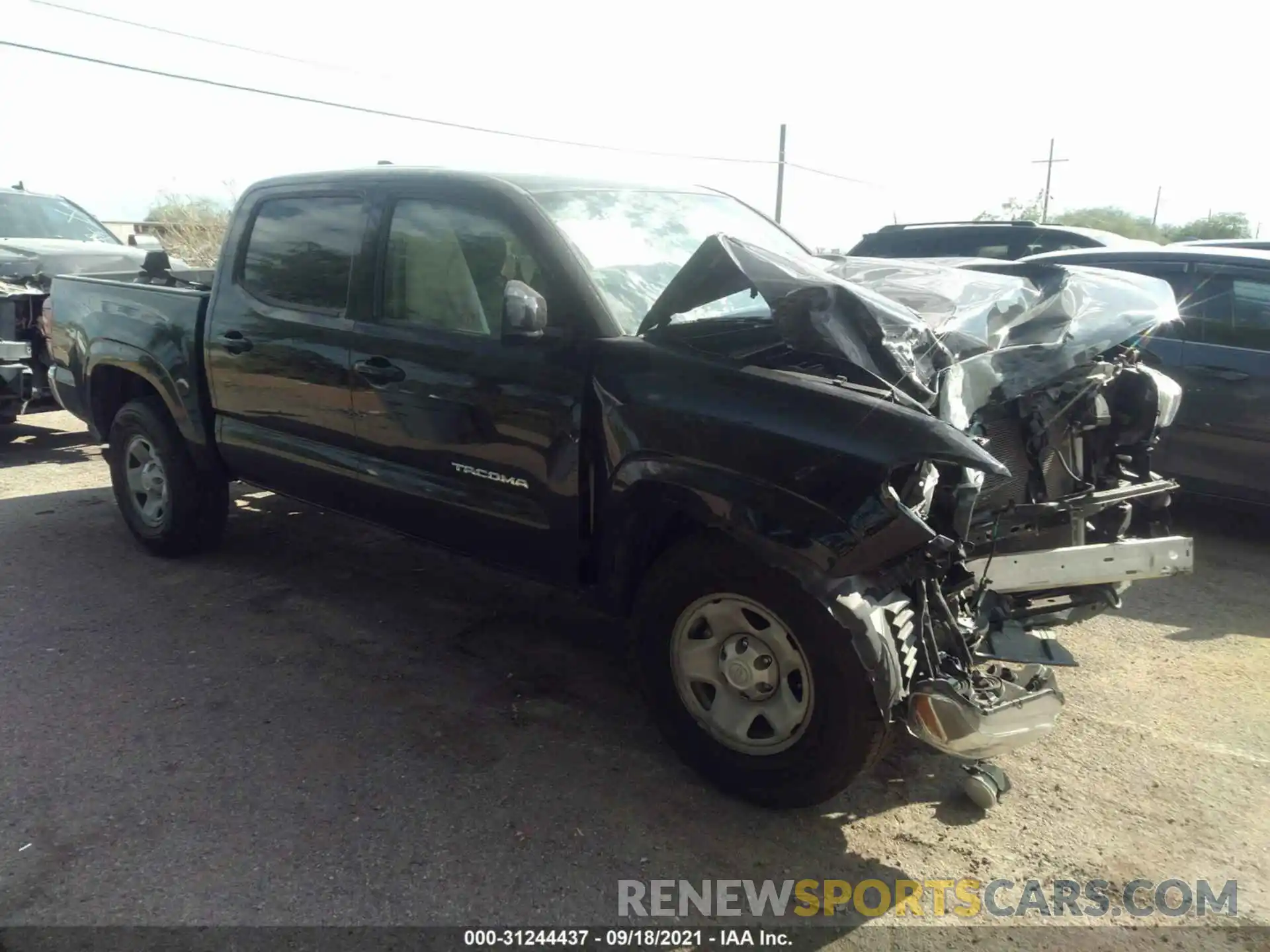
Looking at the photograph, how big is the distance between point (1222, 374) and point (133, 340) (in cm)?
603

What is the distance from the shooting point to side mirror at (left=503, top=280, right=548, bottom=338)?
329cm

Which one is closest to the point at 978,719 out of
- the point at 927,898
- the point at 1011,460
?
the point at 927,898

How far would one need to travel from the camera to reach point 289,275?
4.61 m

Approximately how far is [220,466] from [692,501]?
122 inches

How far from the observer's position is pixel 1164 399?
12.0ft

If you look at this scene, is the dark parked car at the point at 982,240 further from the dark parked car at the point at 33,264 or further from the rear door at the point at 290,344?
the dark parked car at the point at 33,264

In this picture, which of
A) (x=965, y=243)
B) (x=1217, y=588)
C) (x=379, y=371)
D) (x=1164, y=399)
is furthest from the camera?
(x=965, y=243)

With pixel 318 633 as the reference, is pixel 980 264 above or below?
above

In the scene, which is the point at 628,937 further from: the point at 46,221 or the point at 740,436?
the point at 46,221

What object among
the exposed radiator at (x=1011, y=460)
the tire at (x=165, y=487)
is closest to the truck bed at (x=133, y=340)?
the tire at (x=165, y=487)

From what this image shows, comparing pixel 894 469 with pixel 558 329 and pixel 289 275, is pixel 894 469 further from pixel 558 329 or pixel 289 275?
pixel 289 275

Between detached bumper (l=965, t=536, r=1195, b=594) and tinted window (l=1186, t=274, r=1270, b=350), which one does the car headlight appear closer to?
detached bumper (l=965, t=536, r=1195, b=594)

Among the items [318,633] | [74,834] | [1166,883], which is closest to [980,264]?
[1166,883]

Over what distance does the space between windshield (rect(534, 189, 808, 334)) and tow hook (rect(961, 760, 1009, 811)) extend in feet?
5.51
